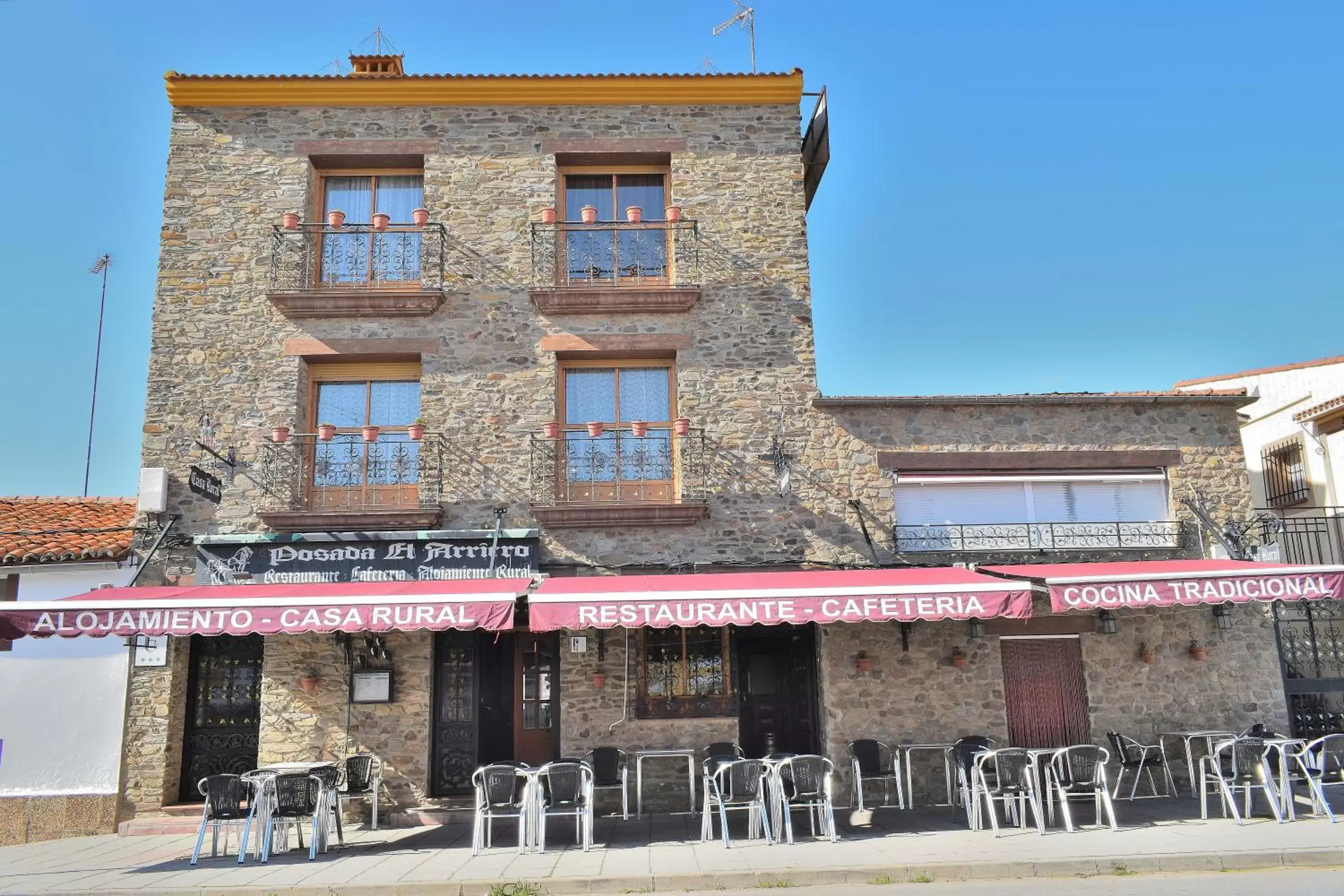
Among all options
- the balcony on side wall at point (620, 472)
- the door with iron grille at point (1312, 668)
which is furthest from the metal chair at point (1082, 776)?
the balcony on side wall at point (620, 472)

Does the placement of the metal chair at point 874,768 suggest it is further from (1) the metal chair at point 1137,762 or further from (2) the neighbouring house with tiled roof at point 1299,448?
(2) the neighbouring house with tiled roof at point 1299,448

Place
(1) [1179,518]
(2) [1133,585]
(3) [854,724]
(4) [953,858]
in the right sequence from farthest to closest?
(1) [1179,518]
(3) [854,724]
(2) [1133,585]
(4) [953,858]

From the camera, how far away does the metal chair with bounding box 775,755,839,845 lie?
10.4m

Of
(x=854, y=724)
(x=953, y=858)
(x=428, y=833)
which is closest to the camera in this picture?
(x=953, y=858)

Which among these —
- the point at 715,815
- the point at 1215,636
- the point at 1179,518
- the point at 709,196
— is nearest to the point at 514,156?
the point at 709,196

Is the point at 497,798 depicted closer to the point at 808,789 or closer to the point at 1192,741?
the point at 808,789

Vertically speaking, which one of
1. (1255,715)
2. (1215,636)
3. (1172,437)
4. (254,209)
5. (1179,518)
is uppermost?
(254,209)

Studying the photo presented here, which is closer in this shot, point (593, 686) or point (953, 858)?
point (953, 858)

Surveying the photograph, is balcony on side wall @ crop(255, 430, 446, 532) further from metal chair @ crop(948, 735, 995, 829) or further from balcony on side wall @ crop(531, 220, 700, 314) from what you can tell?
metal chair @ crop(948, 735, 995, 829)

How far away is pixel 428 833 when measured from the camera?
11.8 meters

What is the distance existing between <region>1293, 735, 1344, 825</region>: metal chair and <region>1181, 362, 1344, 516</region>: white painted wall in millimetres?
6163

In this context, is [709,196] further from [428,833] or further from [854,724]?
[428,833]

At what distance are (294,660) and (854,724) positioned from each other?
24.7ft

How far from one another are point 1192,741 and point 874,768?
450 centimetres
